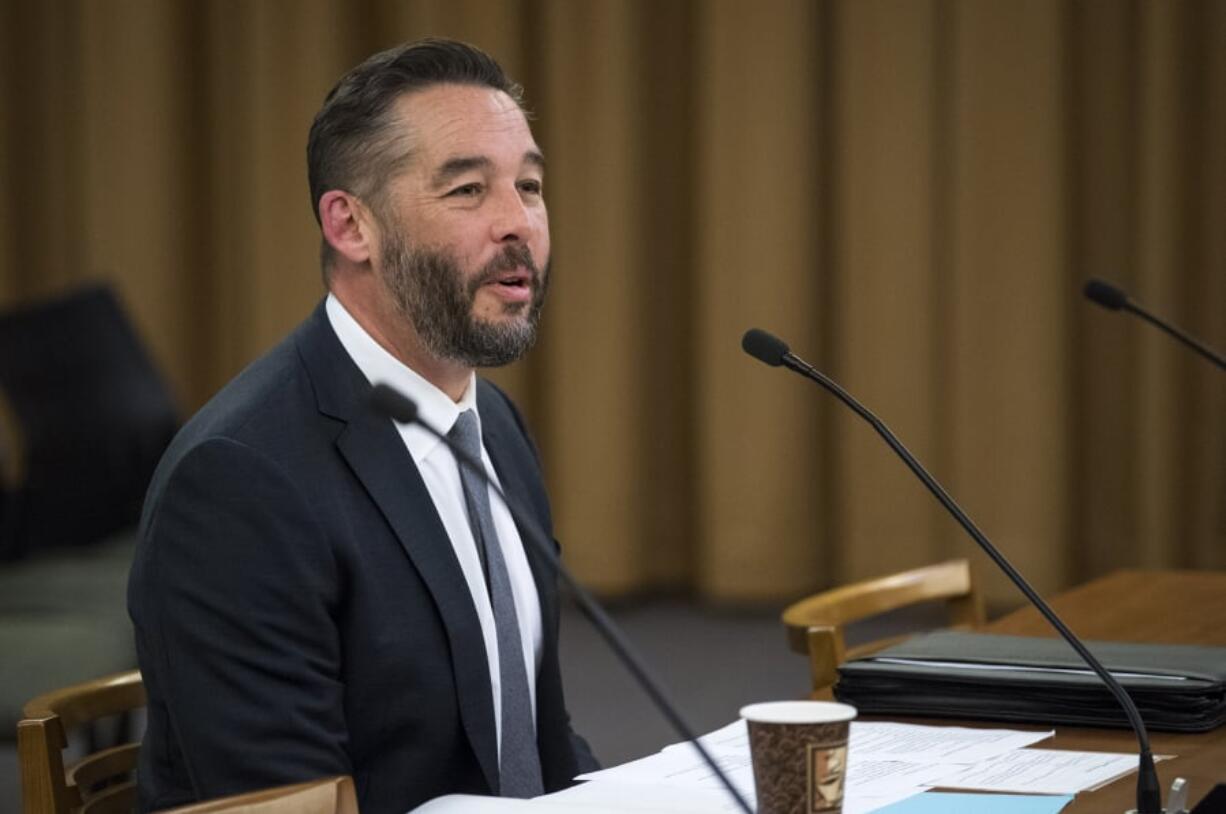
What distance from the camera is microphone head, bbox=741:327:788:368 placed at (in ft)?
5.93

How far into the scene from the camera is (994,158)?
213 inches

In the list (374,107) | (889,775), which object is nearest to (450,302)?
(374,107)

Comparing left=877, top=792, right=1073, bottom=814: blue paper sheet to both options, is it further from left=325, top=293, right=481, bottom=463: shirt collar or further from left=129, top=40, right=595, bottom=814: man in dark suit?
left=325, top=293, right=481, bottom=463: shirt collar

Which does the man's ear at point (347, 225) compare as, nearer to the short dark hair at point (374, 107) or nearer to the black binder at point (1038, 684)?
the short dark hair at point (374, 107)

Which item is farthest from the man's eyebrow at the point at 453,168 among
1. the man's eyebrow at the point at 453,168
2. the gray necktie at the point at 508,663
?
the gray necktie at the point at 508,663

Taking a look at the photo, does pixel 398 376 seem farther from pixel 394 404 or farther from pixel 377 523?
pixel 394 404

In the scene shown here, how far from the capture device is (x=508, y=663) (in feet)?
6.66

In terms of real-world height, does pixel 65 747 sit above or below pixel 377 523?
below

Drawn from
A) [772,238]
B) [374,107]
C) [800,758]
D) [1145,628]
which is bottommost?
[1145,628]

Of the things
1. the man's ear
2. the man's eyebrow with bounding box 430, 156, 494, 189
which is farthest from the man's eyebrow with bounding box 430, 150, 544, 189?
the man's ear

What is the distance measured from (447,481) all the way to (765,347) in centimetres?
42

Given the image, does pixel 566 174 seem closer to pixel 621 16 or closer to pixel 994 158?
pixel 621 16

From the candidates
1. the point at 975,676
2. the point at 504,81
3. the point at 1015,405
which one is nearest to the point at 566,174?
the point at 1015,405

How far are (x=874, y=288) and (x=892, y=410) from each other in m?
0.38
